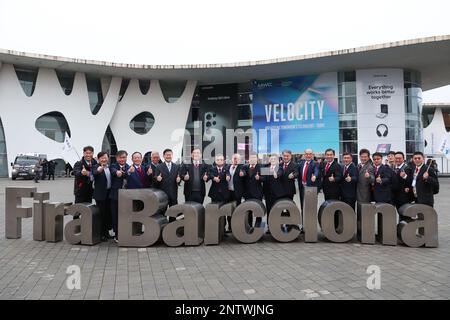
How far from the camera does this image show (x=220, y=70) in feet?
113

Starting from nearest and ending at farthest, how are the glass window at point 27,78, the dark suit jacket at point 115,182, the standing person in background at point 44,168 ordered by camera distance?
the dark suit jacket at point 115,182 → the standing person in background at point 44,168 → the glass window at point 27,78

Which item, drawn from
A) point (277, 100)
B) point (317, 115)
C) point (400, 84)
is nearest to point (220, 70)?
point (277, 100)

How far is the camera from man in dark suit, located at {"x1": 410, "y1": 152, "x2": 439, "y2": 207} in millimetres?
7398

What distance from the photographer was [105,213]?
7.95 meters

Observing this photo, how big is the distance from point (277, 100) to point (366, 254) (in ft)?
99.2

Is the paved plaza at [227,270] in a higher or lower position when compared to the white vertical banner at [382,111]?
lower

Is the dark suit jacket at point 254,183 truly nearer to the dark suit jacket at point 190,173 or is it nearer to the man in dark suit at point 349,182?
the dark suit jacket at point 190,173

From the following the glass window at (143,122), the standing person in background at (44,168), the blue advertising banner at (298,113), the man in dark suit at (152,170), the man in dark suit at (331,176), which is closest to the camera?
the man in dark suit at (331,176)

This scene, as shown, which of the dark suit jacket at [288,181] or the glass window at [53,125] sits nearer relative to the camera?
the dark suit jacket at [288,181]

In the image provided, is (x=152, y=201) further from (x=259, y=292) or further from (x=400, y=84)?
(x=400, y=84)

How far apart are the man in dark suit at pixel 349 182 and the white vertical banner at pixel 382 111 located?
2583 centimetres

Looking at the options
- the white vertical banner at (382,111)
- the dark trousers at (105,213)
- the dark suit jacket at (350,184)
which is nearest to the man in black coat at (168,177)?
the dark trousers at (105,213)

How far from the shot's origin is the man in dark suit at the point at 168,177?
8023mm

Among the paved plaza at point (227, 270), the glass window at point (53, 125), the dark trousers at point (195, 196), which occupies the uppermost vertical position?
the glass window at point (53, 125)
